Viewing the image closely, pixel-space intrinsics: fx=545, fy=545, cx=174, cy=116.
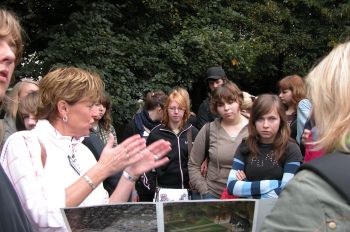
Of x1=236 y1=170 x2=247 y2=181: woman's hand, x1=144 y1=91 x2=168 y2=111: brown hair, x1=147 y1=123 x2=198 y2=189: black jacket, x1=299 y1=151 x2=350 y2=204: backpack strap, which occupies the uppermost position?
x1=299 y1=151 x2=350 y2=204: backpack strap

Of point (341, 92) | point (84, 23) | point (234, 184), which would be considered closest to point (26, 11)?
point (84, 23)

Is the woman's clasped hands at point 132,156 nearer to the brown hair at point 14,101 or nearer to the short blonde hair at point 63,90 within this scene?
the short blonde hair at point 63,90

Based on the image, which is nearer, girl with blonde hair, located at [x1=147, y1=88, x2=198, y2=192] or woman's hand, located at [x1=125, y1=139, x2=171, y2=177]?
woman's hand, located at [x1=125, y1=139, x2=171, y2=177]

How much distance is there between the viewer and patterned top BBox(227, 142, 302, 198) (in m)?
3.81

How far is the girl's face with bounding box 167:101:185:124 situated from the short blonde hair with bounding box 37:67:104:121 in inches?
109

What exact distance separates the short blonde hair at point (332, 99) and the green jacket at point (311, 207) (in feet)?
0.50

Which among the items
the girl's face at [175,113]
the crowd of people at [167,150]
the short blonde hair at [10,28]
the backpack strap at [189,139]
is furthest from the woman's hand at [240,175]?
the short blonde hair at [10,28]

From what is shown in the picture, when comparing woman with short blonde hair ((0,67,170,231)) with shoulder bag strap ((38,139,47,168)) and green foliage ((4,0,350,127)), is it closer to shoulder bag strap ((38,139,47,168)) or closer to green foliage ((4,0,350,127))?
shoulder bag strap ((38,139,47,168))

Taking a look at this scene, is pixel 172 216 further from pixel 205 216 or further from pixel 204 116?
pixel 204 116

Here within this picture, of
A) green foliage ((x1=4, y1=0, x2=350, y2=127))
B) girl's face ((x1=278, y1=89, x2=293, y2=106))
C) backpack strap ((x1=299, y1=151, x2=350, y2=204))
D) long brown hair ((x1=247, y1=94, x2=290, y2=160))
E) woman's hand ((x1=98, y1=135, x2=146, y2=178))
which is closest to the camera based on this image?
backpack strap ((x1=299, y1=151, x2=350, y2=204))

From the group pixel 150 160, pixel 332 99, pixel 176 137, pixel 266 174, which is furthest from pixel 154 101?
pixel 332 99

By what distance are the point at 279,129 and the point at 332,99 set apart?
2506mm

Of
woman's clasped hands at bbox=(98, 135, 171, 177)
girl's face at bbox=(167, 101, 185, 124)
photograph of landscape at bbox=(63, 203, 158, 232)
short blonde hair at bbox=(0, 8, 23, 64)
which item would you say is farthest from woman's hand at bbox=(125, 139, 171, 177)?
girl's face at bbox=(167, 101, 185, 124)

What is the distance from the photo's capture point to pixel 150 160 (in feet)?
9.05
